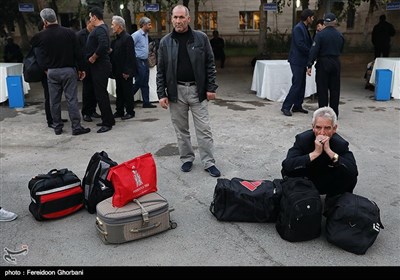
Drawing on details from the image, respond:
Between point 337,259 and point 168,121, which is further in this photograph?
point 168,121

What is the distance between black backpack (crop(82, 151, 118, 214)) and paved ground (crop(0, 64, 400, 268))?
0.17 m

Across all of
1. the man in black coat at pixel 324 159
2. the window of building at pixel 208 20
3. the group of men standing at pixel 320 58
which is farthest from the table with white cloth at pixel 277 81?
the window of building at pixel 208 20

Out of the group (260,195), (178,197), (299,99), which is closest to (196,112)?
(178,197)

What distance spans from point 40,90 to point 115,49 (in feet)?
14.5

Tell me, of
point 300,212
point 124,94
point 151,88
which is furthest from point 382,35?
point 300,212

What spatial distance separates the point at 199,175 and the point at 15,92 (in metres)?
5.42

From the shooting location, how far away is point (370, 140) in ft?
18.8

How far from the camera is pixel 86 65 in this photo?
6500 millimetres

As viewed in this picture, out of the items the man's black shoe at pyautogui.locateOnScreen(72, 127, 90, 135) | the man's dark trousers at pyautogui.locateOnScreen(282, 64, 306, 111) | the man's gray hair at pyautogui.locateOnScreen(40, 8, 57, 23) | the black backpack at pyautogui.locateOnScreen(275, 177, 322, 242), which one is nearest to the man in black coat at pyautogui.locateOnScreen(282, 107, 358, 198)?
the black backpack at pyautogui.locateOnScreen(275, 177, 322, 242)

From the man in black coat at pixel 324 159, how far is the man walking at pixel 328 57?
136 inches

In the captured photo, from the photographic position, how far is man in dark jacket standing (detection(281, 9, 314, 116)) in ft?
22.3

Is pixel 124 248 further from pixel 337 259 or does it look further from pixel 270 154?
pixel 270 154

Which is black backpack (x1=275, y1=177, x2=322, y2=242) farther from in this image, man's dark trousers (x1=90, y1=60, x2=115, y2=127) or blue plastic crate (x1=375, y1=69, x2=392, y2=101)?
blue plastic crate (x1=375, y1=69, x2=392, y2=101)

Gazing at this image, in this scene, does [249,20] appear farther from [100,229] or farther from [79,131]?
[100,229]
